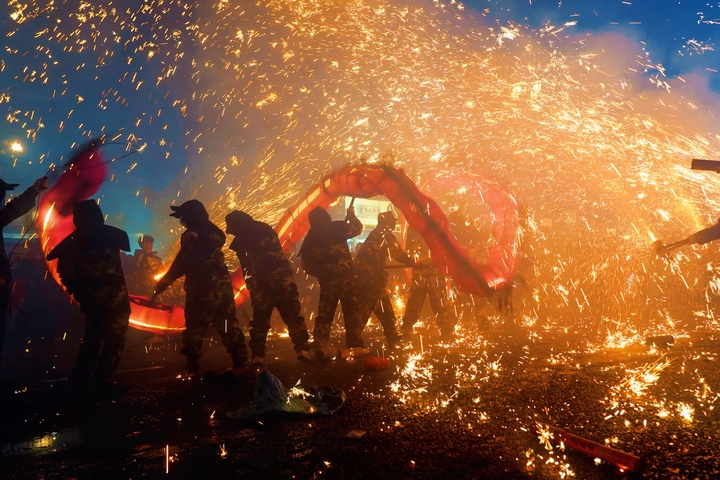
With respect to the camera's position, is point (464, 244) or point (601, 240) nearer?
point (464, 244)

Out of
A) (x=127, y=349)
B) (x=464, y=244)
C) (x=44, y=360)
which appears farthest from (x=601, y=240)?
(x=44, y=360)

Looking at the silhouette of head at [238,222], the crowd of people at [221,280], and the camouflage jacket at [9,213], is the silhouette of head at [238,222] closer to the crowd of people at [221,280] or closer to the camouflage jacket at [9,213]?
the crowd of people at [221,280]

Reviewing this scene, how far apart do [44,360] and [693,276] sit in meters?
16.6

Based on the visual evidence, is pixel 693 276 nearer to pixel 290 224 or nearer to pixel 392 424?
pixel 290 224

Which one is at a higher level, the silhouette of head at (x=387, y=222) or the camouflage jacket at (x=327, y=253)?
the camouflage jacket at (x=327, y=253)

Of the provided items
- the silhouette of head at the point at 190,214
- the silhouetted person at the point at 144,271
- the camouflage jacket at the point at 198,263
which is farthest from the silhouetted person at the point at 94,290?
the silhouetted person at the point at 144,271

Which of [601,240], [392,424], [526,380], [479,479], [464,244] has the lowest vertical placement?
[601,240]

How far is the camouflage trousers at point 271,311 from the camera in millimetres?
5559

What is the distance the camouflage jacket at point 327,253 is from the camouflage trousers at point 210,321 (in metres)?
1.37

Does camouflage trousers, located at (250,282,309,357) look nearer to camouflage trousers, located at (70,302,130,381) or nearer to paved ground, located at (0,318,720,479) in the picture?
paved ground, located at (0,318,720,479)

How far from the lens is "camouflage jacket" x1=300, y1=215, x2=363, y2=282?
6012 millimetres

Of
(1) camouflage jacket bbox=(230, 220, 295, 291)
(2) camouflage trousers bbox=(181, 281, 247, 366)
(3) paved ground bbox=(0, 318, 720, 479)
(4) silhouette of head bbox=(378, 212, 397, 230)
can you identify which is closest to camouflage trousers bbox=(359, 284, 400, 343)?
(4) silhouette of head bbox=(378, 212, 397, 230)

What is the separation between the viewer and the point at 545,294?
40.1 ft

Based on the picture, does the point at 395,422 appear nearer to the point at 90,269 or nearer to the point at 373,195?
the point at 90,269
